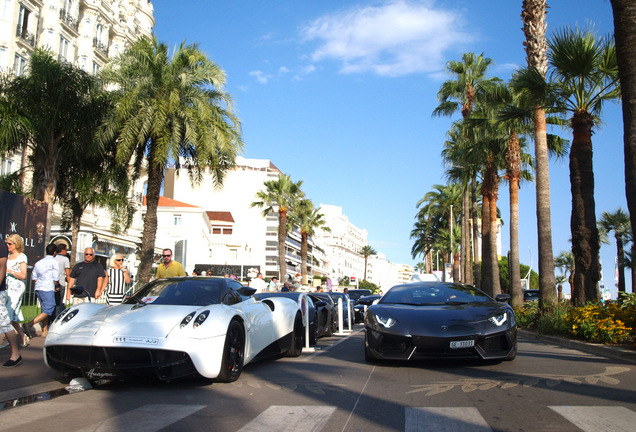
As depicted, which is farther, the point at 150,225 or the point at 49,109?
the point at 49,109

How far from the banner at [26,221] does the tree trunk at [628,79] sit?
39.8 feet

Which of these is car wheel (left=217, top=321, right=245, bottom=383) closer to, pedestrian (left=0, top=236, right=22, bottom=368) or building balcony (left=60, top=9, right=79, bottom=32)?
pedestrian (left=0, top=236, right=22, bottom=368)

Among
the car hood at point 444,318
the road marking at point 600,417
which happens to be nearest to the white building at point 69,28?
the car hood at point 444,318

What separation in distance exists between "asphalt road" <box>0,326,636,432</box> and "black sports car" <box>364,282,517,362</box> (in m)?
0.27

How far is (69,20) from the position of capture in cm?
4147

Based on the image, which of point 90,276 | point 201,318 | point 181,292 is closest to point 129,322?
point 201,318

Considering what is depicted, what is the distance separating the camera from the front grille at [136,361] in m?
6.00

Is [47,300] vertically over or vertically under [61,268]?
under

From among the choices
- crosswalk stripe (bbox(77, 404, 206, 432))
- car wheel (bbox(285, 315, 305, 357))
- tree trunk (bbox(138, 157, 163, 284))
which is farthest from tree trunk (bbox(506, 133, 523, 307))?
crosswalk stripe (bbox(77, 404, 206, 432))

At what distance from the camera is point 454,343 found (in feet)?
24.6

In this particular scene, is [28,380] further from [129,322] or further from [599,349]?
[599,349]

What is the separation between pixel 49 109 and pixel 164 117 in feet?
13.0

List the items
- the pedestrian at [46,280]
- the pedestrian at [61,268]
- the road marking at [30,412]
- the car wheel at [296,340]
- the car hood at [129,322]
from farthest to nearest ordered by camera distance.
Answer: the pedestrian at [61,268]
the car wheel at [296,340]
the pedestrian at [46,280]
the car hood at [129,322]
the road marking at [30,412]

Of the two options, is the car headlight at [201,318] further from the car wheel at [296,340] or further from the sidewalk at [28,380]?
the car wheel at [296,340]
